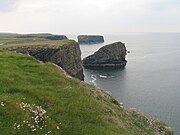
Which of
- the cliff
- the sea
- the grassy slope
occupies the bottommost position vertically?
the sea

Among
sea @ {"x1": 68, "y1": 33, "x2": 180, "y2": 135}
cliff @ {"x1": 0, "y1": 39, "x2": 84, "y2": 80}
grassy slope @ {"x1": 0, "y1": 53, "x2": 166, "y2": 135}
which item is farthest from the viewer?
cliff @ {"x1": 0, "y1": 39, "x2": 84, "y2": 80}

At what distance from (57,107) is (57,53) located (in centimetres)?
10862

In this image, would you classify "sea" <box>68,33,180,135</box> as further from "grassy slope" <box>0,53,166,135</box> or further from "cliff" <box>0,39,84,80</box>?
"grassy slope" <box>0,53,166,135</box>

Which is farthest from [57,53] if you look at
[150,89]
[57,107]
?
[57,107]

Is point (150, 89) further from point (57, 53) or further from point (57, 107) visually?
point (57, 107)

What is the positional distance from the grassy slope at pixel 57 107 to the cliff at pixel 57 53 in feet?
298

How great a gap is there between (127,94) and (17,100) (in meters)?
85.5

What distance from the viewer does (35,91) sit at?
25.3 metres

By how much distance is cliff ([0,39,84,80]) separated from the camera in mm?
125250

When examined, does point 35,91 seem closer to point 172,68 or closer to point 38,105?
point 38,105

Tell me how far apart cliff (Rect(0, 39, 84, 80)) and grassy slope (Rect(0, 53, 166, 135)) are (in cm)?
9093

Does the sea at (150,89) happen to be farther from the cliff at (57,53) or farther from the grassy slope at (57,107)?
the grassy slope at (57,107)

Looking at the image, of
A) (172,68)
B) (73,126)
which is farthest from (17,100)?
(172,68)

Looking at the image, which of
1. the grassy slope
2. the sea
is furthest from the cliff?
the grassy slope
